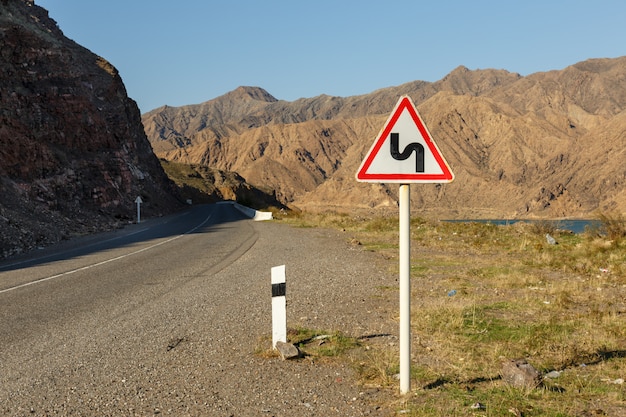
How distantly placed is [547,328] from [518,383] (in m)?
2.50

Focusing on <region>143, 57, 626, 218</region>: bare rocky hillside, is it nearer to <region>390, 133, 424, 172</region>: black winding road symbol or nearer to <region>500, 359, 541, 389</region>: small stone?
<region>500, 359, 541, 389</region>: small stone

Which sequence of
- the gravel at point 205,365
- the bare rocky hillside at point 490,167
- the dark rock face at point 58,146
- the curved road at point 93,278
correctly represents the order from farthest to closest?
the bare rocky hillside at point 490,167 → the dark rock face at point 58,146 → the curved road at point 93,278 → the gravel at point 205,365

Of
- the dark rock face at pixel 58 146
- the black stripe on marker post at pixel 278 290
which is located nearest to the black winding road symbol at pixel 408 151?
the black stripe on marker post at pixel 278 290

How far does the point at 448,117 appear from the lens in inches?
5792

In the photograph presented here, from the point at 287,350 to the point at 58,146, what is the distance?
42458 mm

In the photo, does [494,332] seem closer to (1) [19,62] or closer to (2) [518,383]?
(2) [518,383]

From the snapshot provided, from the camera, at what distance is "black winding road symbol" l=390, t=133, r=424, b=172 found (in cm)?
477

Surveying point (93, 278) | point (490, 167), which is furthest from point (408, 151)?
point (490, 167)

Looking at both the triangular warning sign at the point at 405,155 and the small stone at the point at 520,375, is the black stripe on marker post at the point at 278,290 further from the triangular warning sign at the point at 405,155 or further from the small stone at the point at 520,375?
the small stone at the point at 520,375

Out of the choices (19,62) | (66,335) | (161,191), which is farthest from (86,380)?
(161,191)

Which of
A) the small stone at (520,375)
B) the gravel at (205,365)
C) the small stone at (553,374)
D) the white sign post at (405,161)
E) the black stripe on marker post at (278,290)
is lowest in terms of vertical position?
the gravel at (205,365)

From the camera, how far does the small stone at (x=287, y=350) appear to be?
6117mm

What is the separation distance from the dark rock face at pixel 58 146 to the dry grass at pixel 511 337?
16.4 m

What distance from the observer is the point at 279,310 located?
21.3ft
